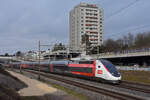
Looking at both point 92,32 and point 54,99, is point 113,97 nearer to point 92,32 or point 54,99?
point 54,99

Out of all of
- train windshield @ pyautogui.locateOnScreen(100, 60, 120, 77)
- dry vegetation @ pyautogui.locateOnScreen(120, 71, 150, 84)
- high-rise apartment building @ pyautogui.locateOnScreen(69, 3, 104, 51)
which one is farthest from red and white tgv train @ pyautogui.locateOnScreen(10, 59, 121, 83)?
high-rise apartment building @ pyautogui.locateOnScreen(69, 3, 104, 51)

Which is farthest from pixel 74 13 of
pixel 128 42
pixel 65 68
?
pixel 65 68

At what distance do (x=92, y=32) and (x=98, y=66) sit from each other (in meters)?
99.5

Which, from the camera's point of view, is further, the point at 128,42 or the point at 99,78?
the point at 128,42

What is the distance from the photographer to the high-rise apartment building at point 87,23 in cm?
11728

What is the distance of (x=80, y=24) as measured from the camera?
117 metres

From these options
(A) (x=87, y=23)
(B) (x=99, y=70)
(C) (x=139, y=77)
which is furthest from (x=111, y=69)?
(A) (x=87, y=23)

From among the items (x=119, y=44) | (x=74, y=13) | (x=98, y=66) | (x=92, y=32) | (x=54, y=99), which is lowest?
(x=54, y=99)

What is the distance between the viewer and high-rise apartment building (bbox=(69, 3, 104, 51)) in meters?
117

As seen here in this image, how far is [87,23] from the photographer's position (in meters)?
119

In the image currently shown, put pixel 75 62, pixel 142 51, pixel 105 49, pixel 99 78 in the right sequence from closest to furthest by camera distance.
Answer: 1. pixel 99 78
2. pixel 75 62
3. pixel 142 51
4. pixel 105 49

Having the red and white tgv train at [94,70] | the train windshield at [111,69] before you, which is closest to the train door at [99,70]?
the red and white tgv train at [94,70]

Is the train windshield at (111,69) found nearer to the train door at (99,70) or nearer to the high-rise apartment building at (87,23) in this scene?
the train door at (99,70)

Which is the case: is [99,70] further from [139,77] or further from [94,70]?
[139,77]
